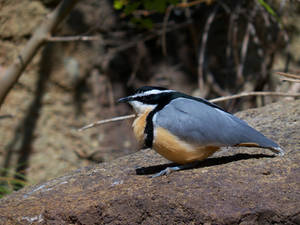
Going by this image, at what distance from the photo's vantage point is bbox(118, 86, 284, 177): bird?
7.82 feet

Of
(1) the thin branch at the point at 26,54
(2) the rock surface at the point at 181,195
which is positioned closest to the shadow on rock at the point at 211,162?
(2) the rock surface at the point at 181,195

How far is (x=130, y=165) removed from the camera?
2.90m

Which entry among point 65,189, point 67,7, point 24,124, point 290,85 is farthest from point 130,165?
point 290,85

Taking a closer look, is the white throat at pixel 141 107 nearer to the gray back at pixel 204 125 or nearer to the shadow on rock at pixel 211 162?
the gray back at pixel 204 125

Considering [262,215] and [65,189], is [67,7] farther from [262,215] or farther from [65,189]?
[262,215]

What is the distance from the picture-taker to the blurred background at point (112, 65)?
4676mm

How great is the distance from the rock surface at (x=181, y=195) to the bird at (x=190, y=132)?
123mm

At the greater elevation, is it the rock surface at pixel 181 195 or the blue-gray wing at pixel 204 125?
the blue-gray wing at pixel 204 125

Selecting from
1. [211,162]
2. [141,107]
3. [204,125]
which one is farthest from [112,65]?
[204,125]

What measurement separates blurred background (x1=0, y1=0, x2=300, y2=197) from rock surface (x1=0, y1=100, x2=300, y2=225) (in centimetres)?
202

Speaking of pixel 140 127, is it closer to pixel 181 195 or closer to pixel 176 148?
pixel 176 148

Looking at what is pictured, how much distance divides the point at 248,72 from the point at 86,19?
1994mm

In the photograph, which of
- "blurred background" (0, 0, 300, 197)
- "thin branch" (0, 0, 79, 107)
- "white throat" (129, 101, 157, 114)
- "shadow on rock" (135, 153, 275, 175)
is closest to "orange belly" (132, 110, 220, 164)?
"shadow on rock" (135, 153, 275, 175)

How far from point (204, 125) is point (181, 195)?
0.44 metres
